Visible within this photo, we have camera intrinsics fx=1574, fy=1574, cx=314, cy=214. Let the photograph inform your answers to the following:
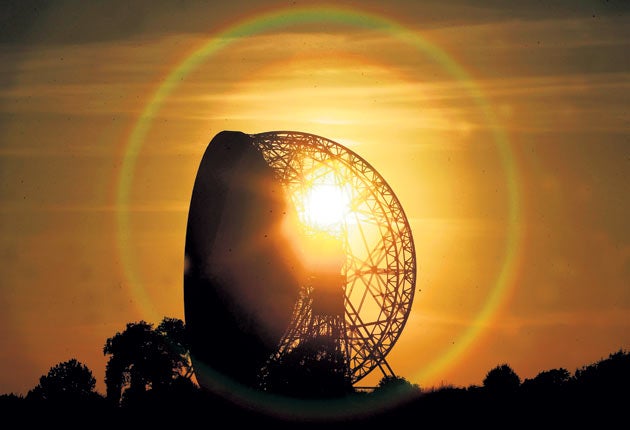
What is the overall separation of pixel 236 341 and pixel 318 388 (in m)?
7.14

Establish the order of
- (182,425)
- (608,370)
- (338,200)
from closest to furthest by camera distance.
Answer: (182,425)
(338,200)
(608,370)

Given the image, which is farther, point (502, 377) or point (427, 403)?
point (502, 377)

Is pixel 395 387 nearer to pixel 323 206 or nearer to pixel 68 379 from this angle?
pixel 323 206

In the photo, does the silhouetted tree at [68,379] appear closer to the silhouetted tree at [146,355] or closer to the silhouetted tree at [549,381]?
the silhouetted tree at [146,355]

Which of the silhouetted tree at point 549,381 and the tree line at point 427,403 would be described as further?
the silhouetted tree at point 549,381

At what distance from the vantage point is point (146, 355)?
5027 inches

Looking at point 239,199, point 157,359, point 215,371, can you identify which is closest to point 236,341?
point 215,371

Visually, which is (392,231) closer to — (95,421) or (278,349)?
(278,349)

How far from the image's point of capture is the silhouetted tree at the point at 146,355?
124 m

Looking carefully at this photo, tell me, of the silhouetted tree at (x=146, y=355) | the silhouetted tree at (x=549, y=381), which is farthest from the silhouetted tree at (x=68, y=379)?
the silhouetted tree at (x=549, y=381)

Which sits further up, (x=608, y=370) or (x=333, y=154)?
(x=333, y=154)

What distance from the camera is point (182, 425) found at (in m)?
82.6

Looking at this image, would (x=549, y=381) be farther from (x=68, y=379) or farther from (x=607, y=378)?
(x=68, y=379)

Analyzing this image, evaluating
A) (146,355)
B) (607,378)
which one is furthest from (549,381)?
(146,355)
